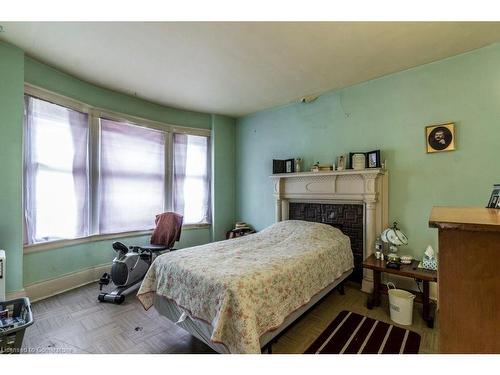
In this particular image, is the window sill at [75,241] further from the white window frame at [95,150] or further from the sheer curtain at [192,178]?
the sheer curtain at [192,178]

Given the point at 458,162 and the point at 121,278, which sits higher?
the point at 458,162

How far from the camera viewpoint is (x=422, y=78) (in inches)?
103

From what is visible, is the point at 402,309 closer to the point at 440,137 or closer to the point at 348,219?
the point at 348,219

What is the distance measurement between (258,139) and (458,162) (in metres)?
2.78

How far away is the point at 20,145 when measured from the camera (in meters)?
2.38

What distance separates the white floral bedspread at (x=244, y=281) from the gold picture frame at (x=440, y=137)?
1504 mm

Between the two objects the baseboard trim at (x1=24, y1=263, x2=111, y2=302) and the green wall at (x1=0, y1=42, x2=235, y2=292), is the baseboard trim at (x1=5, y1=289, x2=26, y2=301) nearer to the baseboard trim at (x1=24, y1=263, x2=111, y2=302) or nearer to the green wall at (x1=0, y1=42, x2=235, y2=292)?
the green wall at (x1=0, y1=42, x2=235, y2=292)

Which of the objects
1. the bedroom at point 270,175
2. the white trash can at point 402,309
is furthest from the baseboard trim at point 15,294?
the white trash can at point 402,309

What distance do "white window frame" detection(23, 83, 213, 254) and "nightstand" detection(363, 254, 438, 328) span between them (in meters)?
3.16

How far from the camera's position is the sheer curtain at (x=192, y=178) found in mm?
4074

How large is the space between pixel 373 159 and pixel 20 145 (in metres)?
3.92
